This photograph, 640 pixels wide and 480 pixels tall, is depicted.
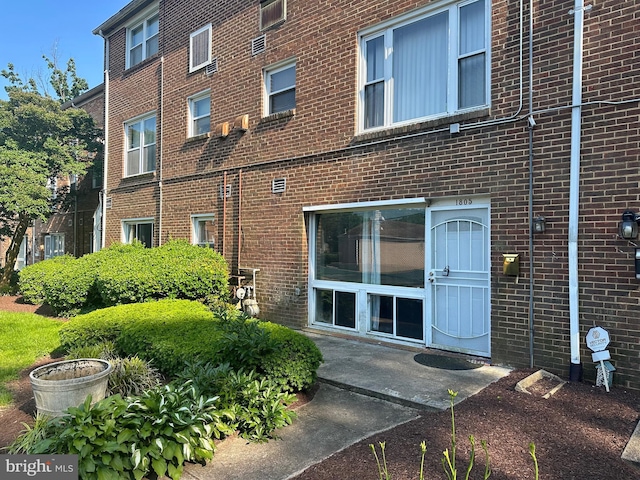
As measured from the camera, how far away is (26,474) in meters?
2.94

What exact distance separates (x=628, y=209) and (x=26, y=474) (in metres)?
5.86

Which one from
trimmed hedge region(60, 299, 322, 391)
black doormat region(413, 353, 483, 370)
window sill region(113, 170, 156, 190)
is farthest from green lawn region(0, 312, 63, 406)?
black doormat region(413, 353, 483, 370)

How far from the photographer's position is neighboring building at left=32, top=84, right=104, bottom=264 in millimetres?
14836

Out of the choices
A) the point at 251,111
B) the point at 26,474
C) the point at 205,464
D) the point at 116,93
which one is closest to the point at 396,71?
the point at 251,111

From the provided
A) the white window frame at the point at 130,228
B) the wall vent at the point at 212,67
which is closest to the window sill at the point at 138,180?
the white window frame at the point at 130,228

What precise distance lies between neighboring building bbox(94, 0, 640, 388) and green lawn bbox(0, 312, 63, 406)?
351 cm

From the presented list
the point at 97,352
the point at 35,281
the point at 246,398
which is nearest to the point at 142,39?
the point at 35,281

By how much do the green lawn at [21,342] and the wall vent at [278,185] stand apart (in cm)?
445

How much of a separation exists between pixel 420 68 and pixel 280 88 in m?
3.15

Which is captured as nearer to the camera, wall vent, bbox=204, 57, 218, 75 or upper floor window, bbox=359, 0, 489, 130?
upper floor window, bbox=359, 0, 489, 130

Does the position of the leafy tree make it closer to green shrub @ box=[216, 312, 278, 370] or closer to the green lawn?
the green lawn

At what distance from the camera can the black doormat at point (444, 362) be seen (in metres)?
5.48
